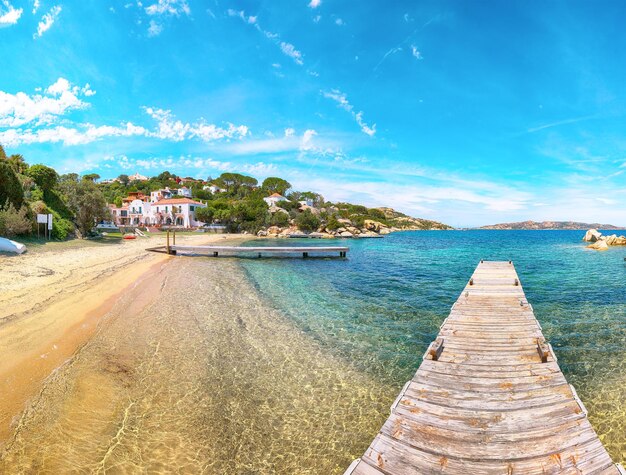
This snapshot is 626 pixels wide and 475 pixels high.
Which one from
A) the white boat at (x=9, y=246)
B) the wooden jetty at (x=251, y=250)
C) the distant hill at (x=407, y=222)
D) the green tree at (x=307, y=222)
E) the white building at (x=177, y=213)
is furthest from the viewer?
the distant hill at (x=407, y=222)

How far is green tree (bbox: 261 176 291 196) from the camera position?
366 ft

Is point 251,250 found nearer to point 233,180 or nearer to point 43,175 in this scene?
point 43,175

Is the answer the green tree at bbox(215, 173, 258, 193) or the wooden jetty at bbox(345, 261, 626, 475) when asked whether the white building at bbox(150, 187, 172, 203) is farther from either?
the wooden jetty at bbox(345, 261, 626, 475)

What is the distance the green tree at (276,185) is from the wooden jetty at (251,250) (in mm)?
76683

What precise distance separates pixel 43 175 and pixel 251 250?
23098 mm

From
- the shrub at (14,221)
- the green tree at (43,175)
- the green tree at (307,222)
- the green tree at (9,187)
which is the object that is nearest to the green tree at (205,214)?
the green tree at (307,222)

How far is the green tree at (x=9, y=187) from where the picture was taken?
25.5 meters

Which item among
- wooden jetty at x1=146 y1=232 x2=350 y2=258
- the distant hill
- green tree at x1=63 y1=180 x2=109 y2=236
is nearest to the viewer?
wooden jetty at x1=146 y1=232 x2=350 y2=258

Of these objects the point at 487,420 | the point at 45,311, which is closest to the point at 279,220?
the point at 45,311

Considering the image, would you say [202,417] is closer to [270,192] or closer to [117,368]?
[117,368]

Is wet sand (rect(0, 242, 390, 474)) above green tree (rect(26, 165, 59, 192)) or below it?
below

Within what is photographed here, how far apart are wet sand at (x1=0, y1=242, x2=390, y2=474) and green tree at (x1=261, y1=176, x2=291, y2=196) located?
4035 inches

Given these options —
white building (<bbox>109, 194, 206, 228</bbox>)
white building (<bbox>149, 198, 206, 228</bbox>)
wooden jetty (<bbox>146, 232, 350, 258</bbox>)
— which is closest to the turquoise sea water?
wooden jetty (<bbox>146, 232, 350, 258</bbox>)

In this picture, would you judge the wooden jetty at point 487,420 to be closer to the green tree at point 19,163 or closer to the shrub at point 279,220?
the green tree at point 19,163
